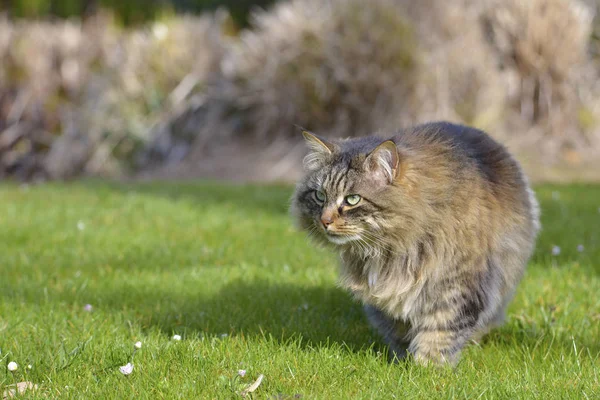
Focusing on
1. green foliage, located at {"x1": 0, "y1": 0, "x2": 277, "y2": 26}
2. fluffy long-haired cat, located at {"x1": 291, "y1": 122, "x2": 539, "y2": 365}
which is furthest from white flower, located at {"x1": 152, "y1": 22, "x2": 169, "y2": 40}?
fluffy long-haired cat, located at {"x1": 291, "y1": 122, "x2": 539, "y2": 365}

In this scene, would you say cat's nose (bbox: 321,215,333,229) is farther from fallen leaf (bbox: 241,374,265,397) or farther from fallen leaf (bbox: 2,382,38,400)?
fallen leaf (bbox: 2,382,38,400)

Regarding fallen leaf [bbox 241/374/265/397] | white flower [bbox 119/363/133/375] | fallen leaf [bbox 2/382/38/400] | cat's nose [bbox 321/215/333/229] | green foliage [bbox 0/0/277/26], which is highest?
green foliage [bbox 0/0/277/26]

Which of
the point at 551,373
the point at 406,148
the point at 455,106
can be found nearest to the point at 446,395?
the point at 551,373

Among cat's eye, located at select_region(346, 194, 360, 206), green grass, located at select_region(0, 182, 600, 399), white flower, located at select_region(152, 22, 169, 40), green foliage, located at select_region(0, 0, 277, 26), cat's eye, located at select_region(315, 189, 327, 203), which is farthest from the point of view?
green foliage, located at select_region(0, 0, 277, 26)

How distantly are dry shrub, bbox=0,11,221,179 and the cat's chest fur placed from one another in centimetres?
811

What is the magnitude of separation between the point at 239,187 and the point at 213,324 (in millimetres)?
4648

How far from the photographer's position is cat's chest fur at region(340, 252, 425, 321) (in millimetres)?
3135

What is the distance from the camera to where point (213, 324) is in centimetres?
375

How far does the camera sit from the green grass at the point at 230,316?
2.85m

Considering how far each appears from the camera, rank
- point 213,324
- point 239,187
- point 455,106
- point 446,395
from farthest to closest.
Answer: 1. point 455,106
2. point 239,187
3. point 213,324
4. point 446,395

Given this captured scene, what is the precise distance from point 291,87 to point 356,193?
6.58 meters

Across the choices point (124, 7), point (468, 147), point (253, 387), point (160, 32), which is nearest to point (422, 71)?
point (160, 32)

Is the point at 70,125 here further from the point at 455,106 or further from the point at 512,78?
the point at 512,78

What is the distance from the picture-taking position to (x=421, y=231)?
10.2 ft
